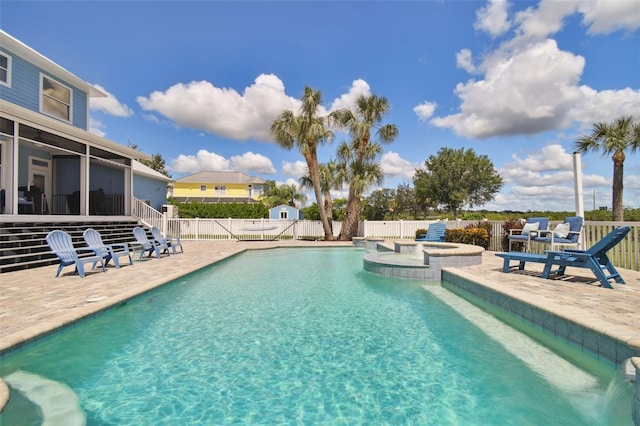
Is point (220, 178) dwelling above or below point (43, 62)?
below

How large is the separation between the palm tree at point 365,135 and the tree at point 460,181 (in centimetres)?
2282

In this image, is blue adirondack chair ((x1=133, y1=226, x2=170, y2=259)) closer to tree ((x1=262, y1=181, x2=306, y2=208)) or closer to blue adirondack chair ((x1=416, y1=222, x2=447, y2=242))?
blue adirondack chair ((x1=416, y1=222, x2=447, y2=242))

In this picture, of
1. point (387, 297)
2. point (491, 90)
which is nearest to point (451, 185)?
point (491, 90)

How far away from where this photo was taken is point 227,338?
3965mm

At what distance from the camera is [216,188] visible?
141 ft

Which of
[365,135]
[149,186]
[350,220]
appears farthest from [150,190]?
[365,135]

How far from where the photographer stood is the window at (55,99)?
41.7 ft

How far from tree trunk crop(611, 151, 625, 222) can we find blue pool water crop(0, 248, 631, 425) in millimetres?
21114

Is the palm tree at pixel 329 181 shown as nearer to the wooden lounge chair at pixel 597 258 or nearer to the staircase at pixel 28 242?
the staircase at pixel 28 242

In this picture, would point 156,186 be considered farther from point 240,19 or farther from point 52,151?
point 240,19

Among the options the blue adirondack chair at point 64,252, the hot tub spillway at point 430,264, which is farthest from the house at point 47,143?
the hot tub spillway at point 430,264

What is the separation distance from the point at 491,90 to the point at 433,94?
3.45 meters

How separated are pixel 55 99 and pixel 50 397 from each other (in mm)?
14899

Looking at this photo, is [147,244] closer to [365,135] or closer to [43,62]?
[43,62]
